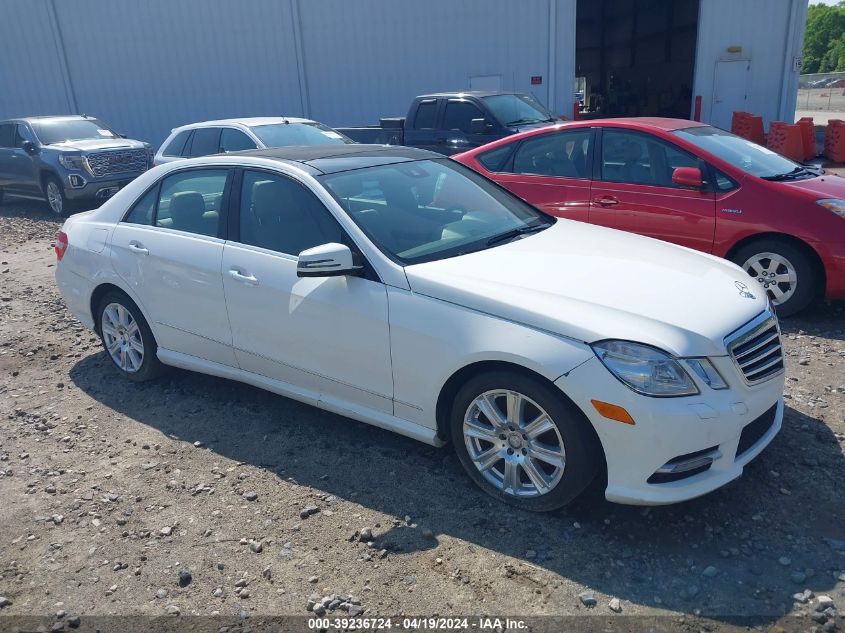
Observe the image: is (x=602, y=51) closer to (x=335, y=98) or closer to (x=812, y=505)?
(x=335, y=98)

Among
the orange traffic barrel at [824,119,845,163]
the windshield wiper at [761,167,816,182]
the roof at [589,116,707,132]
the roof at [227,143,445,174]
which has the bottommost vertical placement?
the orange traffic barrel at [824,119,845,163]

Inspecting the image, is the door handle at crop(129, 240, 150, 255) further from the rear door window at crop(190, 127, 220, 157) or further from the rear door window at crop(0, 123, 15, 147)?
the rear door window at crop(0, 123, 15, 147)

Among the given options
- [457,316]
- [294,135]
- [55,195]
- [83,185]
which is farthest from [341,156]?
[55,195]

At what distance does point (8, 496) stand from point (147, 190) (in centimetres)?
219

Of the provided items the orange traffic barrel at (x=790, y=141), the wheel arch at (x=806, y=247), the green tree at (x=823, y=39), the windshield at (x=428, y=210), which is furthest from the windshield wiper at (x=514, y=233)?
the green tree at (x=823, y=39)

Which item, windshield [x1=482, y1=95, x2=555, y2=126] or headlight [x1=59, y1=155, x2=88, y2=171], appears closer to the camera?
windshield [x1=482, y1=95, x2=555, y2=126]

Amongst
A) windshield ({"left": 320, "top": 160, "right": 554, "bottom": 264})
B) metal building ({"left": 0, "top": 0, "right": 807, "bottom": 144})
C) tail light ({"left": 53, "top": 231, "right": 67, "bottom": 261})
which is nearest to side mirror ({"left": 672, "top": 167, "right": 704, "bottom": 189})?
windshield ({"left": 320, "top": 160, "right": 554, "bottom": 264})

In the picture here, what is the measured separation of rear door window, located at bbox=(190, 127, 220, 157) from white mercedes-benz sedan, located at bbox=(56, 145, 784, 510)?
5.60m

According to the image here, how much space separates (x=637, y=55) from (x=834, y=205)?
1087 inches

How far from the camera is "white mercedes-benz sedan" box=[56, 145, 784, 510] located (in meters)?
3.08

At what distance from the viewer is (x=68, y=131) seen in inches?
552

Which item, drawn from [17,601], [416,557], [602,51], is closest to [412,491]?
[416,557]

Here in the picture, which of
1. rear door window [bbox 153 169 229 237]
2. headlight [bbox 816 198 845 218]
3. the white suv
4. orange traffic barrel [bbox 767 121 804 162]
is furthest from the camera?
orange traffic barrel [bbox 767 121 804 162]

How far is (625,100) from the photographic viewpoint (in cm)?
2931
